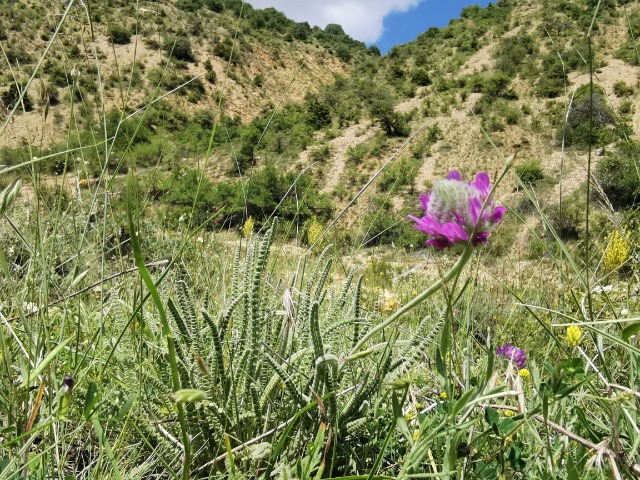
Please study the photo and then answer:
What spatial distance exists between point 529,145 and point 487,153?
57.0 inches

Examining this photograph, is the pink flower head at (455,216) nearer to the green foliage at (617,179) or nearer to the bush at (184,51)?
the green foliage at (617,179)

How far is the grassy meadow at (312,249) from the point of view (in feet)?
1.82

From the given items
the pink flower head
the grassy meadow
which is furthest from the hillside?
the pink flower head

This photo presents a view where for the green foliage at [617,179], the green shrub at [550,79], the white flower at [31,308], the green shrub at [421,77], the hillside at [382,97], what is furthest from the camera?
the green shrub at [421,77]

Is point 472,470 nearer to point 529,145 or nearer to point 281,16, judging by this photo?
point 529,145

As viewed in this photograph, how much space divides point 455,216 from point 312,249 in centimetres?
101

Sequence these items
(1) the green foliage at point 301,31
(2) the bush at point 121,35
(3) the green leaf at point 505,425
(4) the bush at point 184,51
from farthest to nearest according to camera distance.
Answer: (1) the green foliage at point 301,31 < (4) the bush at point 184,51 < (2) the bush at point 121,35 < (3) the green leaf at point 505,425

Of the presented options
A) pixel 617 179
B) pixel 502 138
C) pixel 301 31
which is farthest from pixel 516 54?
pixel 301 31

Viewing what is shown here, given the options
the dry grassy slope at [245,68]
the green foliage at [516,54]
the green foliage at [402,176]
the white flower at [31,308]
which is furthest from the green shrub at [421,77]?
the white flower at [31,308]

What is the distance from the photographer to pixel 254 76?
26688mm

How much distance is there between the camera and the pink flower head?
0.40m

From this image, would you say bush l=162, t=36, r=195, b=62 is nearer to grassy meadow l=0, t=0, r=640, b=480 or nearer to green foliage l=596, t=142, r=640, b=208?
grassy meadow l=0, t=0, r=640, b=480

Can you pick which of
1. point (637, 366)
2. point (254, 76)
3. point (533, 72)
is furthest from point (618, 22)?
point (637, 366)

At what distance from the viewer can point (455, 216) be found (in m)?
0.40
